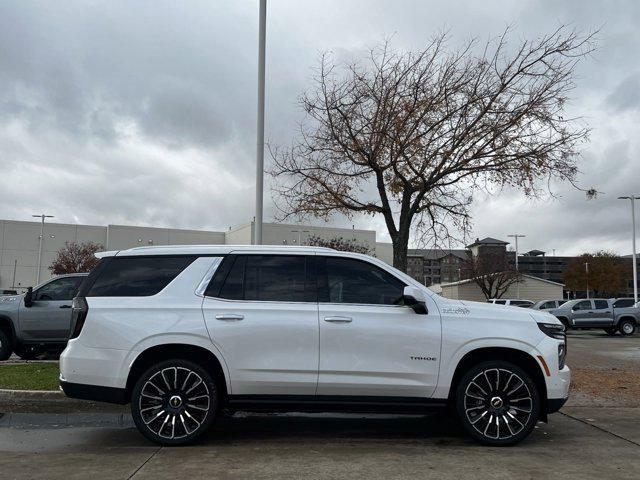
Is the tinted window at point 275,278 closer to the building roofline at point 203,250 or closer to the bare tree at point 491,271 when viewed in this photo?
the building roofline at point 203,250

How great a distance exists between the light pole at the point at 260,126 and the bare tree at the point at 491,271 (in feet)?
162

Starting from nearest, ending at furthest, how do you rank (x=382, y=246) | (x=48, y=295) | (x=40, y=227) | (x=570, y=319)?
A: (x=48, y=295)
(x=570, y=319)
(x=40, y=227)
(x=382, y=246)

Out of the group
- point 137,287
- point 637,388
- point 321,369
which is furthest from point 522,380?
point 637,388

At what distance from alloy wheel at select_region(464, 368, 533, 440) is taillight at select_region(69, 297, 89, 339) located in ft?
12.6

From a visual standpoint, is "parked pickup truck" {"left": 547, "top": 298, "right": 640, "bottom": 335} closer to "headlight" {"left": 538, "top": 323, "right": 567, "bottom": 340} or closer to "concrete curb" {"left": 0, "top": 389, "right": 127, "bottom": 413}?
"headlight" {"left": 538, "top": 323, "right": 567, "bottom": 340}

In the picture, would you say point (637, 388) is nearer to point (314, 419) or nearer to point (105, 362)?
point (314, 419)

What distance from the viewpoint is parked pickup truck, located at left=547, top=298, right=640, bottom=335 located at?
2991 centimetres

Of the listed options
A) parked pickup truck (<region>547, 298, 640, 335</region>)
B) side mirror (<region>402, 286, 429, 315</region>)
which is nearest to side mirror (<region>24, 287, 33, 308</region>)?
side mirror (<region>402, 286, 429, 315</region>)

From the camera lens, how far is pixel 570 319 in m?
31.0

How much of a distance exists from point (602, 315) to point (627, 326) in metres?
1.22

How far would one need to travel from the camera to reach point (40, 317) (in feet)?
38.4

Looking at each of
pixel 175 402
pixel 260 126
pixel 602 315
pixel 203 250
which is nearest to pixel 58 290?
pixel 260 126

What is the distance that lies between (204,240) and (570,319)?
51994 millimetres

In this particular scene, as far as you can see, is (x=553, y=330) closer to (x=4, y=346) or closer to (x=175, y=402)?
(x=175, y=402)
